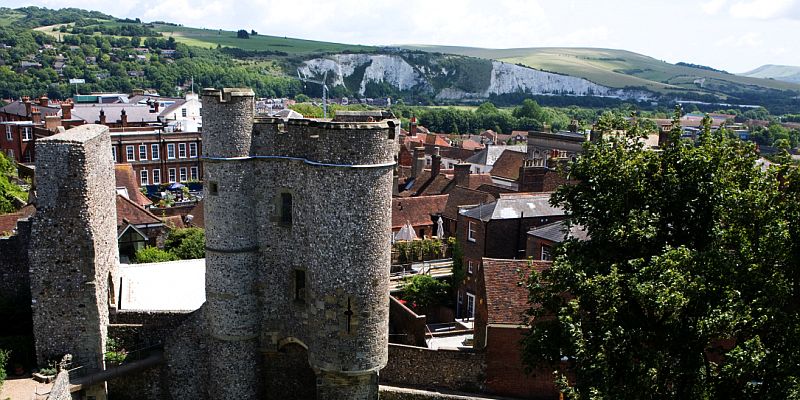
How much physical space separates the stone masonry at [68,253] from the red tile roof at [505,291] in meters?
13.1

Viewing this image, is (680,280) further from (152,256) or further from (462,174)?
(462,174)

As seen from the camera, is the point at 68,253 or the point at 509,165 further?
the point at 509,165

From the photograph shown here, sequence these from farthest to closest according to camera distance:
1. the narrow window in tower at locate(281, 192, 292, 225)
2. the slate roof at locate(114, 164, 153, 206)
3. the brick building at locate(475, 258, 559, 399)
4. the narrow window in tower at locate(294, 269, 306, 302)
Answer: the slate roof at locate(114, 164, 153, 206)
the brick building at locate(475, 258, 559, 399)
the narrow window in tower at locate(294, 269, 306, 302)
the narrow window in tower at locate(281, 192, 292, 225)

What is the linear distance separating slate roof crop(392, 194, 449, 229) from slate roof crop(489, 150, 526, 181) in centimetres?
1323

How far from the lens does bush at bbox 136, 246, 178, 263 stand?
3331cm

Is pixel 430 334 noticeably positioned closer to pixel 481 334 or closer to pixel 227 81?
pixel 481 334

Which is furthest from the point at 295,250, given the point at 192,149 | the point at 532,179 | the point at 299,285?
the point at 192,149

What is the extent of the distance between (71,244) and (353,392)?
1008cm

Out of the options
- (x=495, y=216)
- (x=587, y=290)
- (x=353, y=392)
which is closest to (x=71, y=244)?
(x=353, y=392)

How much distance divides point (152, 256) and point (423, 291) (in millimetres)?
13308

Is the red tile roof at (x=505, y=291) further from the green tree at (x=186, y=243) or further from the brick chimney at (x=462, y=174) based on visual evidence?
the brick chimney at (x=462, y=174)

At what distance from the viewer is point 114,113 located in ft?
268

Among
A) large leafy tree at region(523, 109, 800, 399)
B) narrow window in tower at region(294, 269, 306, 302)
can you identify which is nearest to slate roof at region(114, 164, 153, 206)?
narrow window in tower at region(294, 269, 306, 302)

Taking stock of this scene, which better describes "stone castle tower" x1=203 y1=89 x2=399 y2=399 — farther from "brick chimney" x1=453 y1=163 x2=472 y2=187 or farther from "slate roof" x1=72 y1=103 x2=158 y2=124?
"slate roof" x1=72 y1=103 x2=158 y2=124
